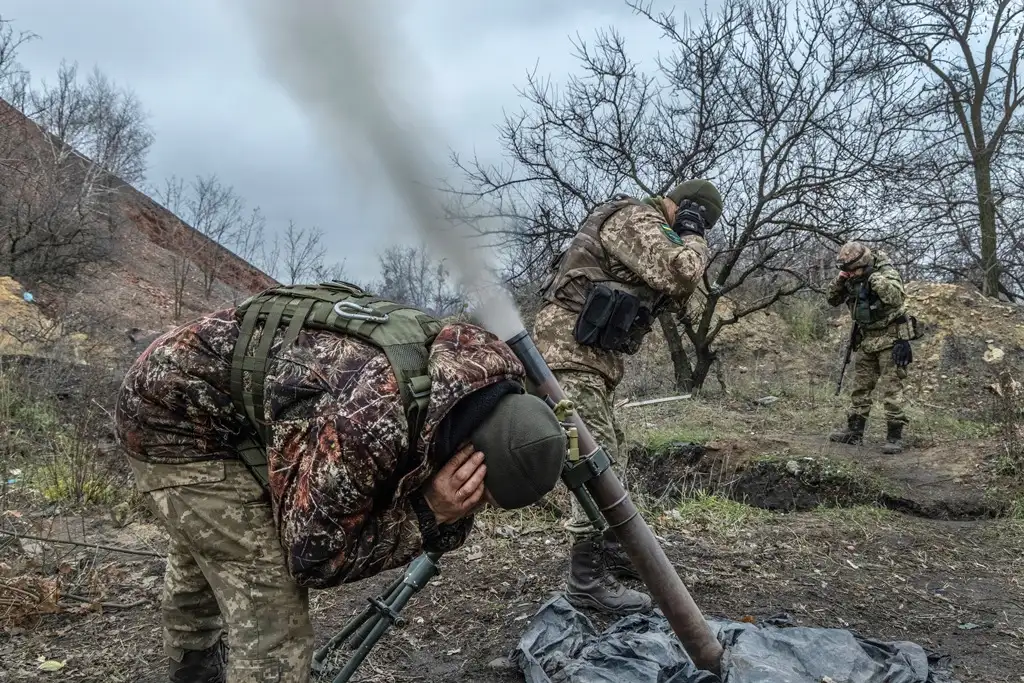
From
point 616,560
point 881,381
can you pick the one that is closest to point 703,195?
point 616,560

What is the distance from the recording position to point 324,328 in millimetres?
1697

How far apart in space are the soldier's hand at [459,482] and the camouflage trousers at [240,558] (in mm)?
441

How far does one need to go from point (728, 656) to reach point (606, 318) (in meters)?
1.52

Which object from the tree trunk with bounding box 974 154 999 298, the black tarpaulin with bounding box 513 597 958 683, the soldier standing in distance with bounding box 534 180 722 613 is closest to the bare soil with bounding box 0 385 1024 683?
the black tarpaulin with bounding box 513 597 958 683

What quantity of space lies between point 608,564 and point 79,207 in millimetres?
17517

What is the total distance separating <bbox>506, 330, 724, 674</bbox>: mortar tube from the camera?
2391mm

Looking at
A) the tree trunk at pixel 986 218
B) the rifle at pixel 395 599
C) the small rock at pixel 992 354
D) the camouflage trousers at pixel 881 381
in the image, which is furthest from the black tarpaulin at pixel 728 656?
the tree trunk at pixel 986 218

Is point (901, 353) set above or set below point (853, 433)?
above

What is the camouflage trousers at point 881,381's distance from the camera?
729 cm

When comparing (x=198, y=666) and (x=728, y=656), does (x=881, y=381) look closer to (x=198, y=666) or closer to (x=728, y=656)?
(x=728, y=656)

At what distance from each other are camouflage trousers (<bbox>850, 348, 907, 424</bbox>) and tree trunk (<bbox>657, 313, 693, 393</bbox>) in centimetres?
252

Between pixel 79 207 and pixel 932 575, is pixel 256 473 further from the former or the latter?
pixel 79 207

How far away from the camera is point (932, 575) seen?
3.94m

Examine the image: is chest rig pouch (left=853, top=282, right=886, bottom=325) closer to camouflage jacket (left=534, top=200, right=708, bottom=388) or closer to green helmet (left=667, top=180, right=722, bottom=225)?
green helmet (left=667, top=180, right=722, bottom=225)
